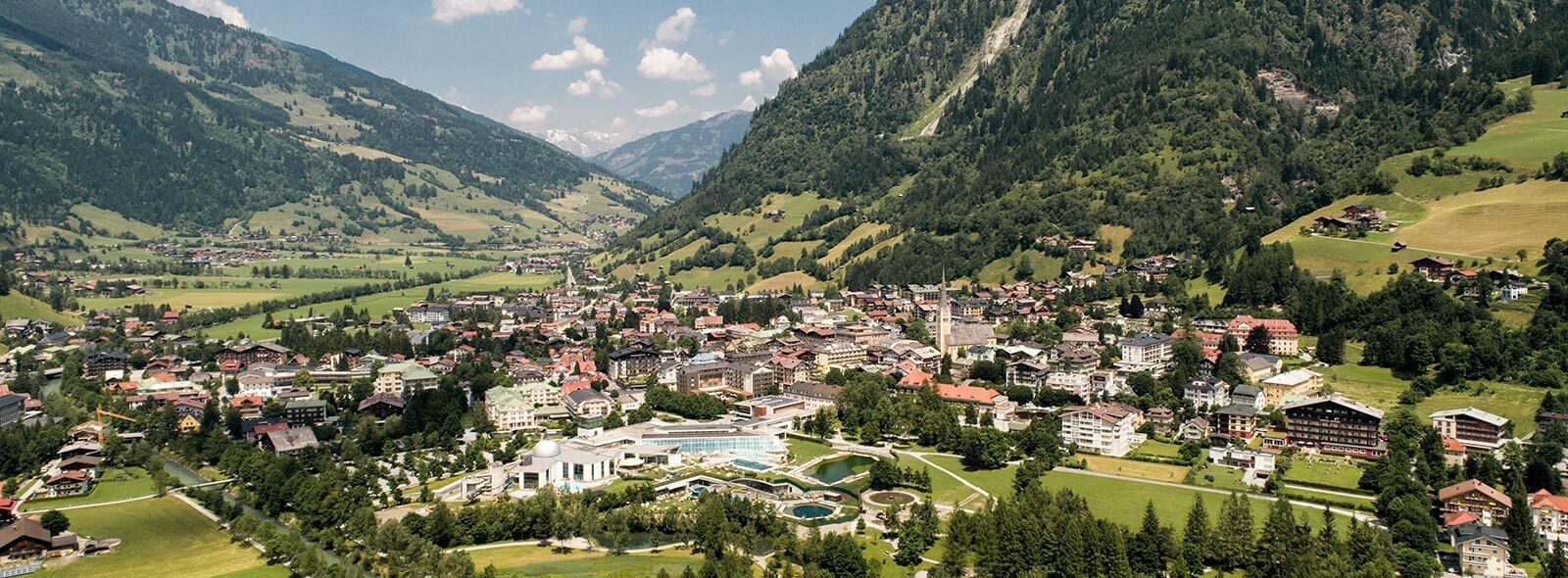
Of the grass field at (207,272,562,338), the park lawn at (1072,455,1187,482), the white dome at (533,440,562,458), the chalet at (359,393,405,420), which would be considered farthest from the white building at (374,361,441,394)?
the park lawn at (1072,455,1187,482)

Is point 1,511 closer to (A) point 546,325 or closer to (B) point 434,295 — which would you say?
(A) point 546,325

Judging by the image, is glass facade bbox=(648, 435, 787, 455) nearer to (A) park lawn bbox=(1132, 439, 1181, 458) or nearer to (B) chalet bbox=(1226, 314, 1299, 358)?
(A) park lawn bbox=(1132, 439, 1181, 458)

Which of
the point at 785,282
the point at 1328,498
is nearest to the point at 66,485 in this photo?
the point at 1328,498

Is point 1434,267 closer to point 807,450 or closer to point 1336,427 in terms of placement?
point 1336,427

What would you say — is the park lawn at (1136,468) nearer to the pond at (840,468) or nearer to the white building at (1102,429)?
the white building at (1102,429)

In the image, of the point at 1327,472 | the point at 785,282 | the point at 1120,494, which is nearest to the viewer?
the point at 1120,494

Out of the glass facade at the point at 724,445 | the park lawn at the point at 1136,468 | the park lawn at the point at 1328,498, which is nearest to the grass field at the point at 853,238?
the glass facade at the point at 724,445

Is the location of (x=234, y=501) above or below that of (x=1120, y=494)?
above

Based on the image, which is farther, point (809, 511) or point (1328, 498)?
point (809, 511)

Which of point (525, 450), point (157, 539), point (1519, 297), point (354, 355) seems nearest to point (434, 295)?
point (354, 355)
